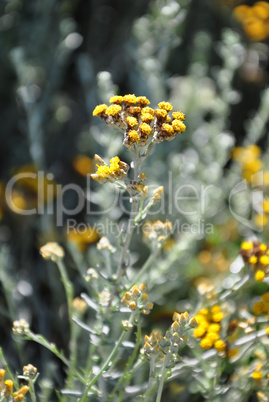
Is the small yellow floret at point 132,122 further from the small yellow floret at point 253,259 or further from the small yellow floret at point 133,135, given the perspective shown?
the small yellow floret at point 253,259

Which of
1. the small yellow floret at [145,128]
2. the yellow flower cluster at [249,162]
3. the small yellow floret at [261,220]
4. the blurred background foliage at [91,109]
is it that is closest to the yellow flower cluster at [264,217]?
the small yellow floret at [261,220]

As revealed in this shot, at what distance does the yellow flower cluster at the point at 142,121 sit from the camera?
3.41 feet

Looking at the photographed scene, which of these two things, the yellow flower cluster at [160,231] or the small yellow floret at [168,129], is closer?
the small yellow floret at [168,129]

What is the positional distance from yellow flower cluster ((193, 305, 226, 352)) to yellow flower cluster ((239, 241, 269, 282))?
16 centimetres

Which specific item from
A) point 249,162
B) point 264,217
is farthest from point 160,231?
point 249,162

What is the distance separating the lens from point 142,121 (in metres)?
1.08

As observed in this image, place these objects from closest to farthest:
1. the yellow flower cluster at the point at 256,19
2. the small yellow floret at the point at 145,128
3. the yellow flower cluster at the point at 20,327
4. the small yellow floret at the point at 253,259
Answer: the small yellow floret at the point at 145,128 < the yellow flower cluster at the point at 20,327 < the small yellow floret at the point at 253,259 < the yellow flower cluster at the point at 256,19

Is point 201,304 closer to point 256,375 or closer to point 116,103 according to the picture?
point 256,375

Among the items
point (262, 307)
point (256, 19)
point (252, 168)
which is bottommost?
point (262, 307)

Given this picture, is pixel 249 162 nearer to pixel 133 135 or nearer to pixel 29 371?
pixel 133 135

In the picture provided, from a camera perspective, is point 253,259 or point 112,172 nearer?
point 112,172

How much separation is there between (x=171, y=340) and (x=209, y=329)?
0.26 m

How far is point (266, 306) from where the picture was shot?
4.46ft

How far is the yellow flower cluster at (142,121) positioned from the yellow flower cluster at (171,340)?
1.27 ft
